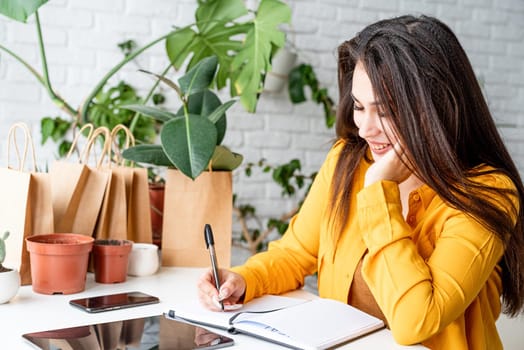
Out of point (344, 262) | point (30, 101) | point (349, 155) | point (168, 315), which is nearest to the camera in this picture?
point (168, 315)

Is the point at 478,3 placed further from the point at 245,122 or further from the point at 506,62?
the point at 245,122

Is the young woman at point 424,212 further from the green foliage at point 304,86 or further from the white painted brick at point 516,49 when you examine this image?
the white painted brick at point 516,49

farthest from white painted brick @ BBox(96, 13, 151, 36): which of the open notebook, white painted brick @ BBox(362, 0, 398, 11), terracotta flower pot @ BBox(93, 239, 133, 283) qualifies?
the open notebook

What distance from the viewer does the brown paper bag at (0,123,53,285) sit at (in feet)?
4.68

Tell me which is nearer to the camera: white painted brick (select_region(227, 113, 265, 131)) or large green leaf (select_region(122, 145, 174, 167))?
large green leaf (select_region(122, 145, 174, 167))

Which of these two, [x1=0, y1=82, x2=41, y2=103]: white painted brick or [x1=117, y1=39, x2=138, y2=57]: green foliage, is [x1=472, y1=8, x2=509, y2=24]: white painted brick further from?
[x1=0, y1=82, x2=41, y2=103]: white painted brick

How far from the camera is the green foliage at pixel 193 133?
153 cm

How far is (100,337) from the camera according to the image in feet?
3.53

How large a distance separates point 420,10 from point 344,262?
221 cm

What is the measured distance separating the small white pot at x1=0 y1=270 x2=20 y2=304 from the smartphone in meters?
0.11

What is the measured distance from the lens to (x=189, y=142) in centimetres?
156

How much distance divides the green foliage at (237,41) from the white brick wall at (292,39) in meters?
0.55

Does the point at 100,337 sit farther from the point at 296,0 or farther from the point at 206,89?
the point at 296,0

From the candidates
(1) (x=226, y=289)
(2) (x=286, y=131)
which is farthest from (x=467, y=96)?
(2) (x=286, y=131)
